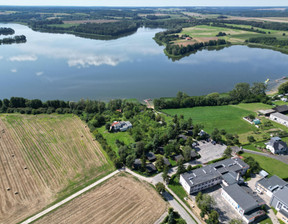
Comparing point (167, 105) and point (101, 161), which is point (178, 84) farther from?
point (101, 161)

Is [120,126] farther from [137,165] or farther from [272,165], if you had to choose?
[272,165]

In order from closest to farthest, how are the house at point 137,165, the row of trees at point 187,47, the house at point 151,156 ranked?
the house at point 137,165
the house at point 151,156
the row of trees at point 187,47

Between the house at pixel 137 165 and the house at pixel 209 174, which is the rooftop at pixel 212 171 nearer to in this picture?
the house at pixel 209 174

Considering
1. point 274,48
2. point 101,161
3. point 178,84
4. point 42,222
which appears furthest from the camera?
point 274,48

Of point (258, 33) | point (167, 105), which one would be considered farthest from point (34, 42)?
point (258, 33)

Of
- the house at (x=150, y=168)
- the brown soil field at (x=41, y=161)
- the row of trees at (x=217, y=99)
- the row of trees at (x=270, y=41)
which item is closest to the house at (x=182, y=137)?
the house at (x=150, y=168)

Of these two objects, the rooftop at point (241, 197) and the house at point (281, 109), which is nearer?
the rooftop at point (241, 197)

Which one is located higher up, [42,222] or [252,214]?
[252,214]
